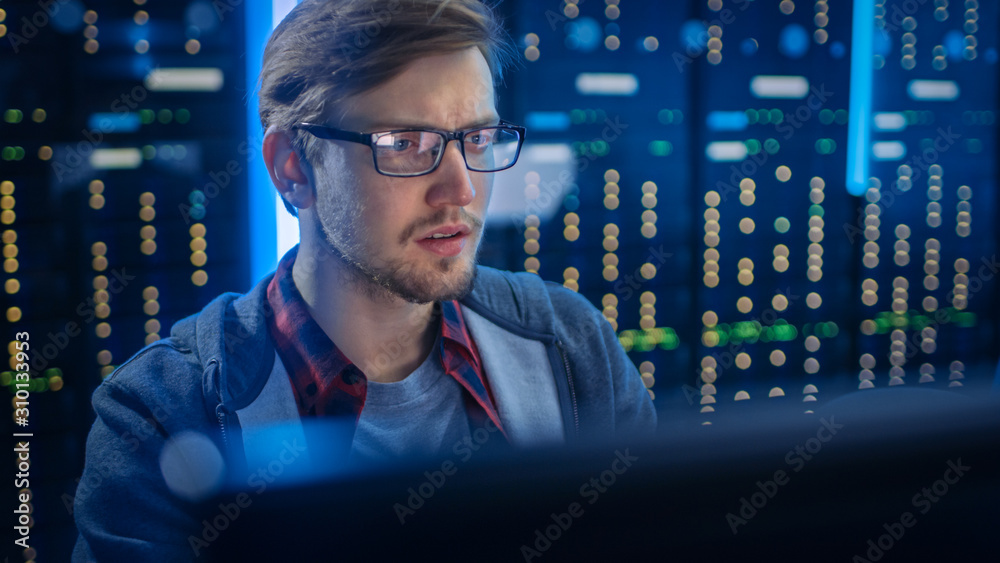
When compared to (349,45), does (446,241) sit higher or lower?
lower

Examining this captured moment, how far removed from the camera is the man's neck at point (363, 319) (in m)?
1.03

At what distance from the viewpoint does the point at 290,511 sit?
247 millimetres

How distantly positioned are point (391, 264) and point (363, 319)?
106 millimetres

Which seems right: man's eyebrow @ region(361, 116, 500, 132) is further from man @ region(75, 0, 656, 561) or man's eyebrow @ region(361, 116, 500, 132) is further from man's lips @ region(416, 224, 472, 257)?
man's lips @ region(416, 224, 472, 257)

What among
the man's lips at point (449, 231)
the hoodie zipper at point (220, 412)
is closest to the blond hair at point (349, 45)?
the man's lips at point (449, 231)

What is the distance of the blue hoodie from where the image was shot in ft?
2.82

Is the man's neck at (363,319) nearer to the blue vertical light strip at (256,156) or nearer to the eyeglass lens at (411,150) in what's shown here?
the eyeglass lens at (411,150)

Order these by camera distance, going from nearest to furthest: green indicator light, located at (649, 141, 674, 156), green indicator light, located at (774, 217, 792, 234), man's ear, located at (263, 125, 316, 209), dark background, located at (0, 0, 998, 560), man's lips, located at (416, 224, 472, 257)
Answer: man's lips, located at (416, 224, 472, 257) < man's ear, located at (263, 125, 316, 209) < dark background, located at (0, 0, 998, 560) < green indicator light, located at (649, 141, 674, 156) < green indicator light, located at (774, 217, 792, 234)

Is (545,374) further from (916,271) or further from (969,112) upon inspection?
(969,112)

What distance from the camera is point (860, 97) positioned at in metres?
2.86

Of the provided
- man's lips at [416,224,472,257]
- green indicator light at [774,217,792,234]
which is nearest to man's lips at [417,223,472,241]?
man's lips at [416,224,472,257]

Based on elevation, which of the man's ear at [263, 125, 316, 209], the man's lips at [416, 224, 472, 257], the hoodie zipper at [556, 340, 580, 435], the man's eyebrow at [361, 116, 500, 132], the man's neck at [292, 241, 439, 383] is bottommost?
the hoodie zipper at [556, 340, 580, 435]

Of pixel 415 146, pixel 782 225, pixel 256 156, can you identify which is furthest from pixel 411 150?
pixel 782 225

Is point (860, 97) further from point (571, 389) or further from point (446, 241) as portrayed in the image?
point (446, 241)
